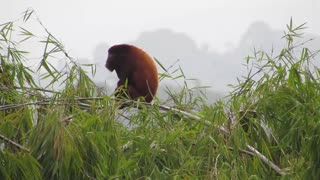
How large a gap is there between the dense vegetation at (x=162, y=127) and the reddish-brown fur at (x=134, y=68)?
4.72ft

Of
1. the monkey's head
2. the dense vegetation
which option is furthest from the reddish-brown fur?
the dense vegetation

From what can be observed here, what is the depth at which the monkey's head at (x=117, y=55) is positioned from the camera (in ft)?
21.6

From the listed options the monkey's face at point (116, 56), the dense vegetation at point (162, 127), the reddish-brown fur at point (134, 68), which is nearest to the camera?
the dense vegetation at point (162, 127)

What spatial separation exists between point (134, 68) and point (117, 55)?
34 cm

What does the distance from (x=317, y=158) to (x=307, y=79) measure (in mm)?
581

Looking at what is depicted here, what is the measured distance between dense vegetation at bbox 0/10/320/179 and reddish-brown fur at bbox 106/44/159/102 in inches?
56.7

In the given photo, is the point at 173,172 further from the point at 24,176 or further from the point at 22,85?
the point at 22,85

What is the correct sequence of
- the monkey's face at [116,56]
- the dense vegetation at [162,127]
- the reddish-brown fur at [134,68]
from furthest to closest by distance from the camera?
1. the monkey's face at [116,56]
2. the reddish-brown fur at [134,68]
3. the dense vegetation at [162,127]

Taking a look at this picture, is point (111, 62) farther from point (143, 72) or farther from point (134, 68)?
point (143, 72)

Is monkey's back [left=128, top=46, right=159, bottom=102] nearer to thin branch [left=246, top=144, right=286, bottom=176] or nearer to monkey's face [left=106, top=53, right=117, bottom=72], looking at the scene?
monkey's face [left=106, top=53, right=117, bottom=72]

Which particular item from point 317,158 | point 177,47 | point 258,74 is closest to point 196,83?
point 258,74

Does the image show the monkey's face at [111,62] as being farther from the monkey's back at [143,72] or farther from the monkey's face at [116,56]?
the monkey's back at [143,72]

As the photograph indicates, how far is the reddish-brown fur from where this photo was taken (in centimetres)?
616

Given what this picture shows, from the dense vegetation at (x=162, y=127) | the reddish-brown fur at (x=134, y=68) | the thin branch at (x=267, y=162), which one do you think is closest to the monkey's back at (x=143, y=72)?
the reddish-brown fur at (x=134, y=68)
